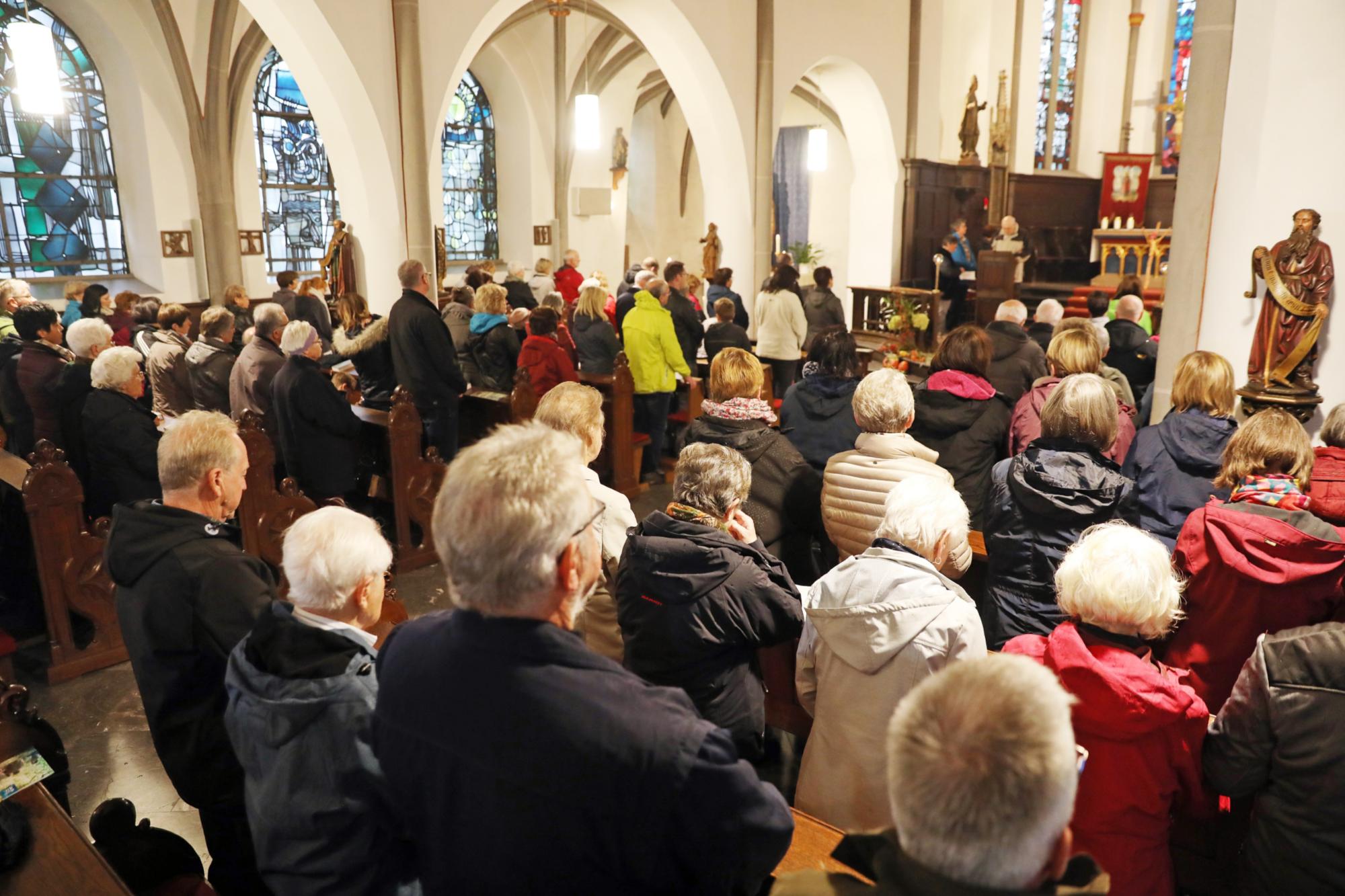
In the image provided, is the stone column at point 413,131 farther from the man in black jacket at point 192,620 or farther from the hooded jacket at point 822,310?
the man in black jacket at point 192,620

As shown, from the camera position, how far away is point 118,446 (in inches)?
205

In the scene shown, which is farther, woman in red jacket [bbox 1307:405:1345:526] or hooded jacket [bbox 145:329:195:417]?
hooded jacket [bbox 145:329:195:417]

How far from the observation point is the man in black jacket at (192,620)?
8.19 feet

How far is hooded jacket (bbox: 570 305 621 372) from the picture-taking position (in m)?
7.96

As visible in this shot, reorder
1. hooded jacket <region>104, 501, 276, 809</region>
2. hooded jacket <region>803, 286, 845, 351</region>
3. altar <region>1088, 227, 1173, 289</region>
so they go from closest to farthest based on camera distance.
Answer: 1. hooded jacket <region>104, 501, 276, 809</region>
2. hooded jacket <region>803, 286, 845, 351</region>
3. altar <region>1088, 227, 1173, 289</region>

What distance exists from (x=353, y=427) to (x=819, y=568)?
301 cm

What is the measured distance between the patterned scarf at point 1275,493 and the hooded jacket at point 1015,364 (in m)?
2.96

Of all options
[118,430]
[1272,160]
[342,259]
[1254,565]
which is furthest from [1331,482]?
[342,259]

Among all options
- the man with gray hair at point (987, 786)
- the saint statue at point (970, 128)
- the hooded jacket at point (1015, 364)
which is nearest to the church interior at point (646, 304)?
the man with gray hair at point (987, 786)

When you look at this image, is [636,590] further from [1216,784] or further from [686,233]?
[686,233]

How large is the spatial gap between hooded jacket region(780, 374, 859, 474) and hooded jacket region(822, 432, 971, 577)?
0.91 meters

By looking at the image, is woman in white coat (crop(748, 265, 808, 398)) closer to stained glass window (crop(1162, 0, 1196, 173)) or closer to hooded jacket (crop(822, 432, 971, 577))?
hooded jacket (crop(822, 432, 971, 577))

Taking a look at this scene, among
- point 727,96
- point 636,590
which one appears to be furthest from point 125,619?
point 727,96

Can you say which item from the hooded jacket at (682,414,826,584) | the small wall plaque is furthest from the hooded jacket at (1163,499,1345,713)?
the small wall plaque
